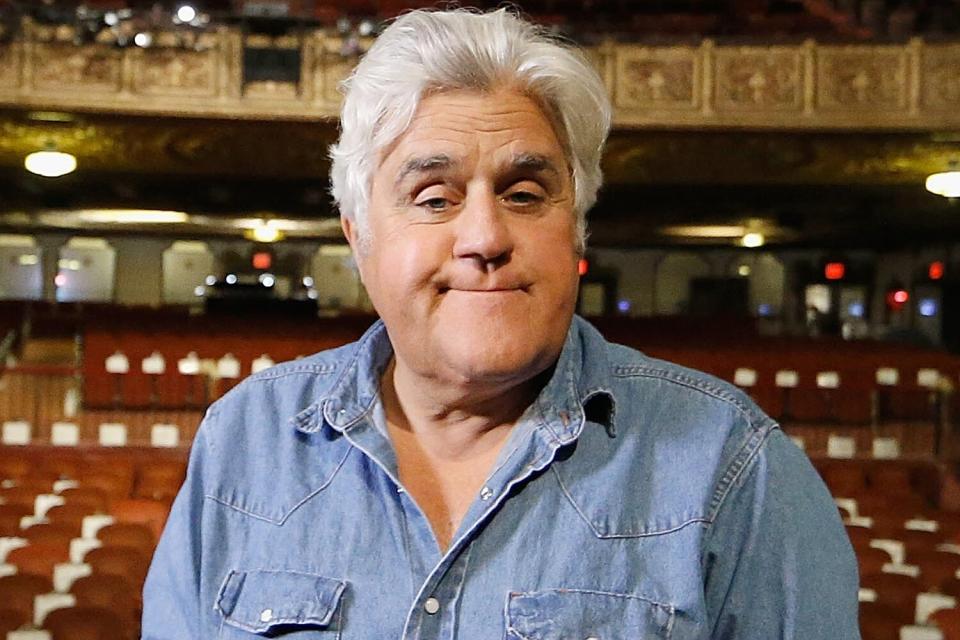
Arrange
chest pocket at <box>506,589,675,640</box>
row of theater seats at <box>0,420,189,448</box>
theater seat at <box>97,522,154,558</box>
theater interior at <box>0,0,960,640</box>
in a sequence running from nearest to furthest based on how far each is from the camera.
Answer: chest pocket at <box>506,589,675,640</box> < theater seat at <box>97,522,154,558</box> < theater interior at <box>0,0,960,640</box> < row of theater seats at <box>0,420,189,448</box>

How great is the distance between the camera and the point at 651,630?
81 cm

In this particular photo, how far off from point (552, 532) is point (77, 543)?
3.40m

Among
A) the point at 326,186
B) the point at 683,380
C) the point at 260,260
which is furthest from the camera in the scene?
the point at 260,260

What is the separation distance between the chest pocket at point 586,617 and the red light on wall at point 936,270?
13.4 metres

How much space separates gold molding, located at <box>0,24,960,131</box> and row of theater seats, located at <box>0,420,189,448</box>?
100 inches

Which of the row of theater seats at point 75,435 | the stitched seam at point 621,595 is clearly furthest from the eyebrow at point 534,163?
the row of theater seats at point 75,435

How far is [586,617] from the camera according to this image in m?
0.81

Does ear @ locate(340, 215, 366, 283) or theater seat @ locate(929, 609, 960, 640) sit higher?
ear @ locate(340, 215, 366, 283)

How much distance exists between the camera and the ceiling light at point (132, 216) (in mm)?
12801

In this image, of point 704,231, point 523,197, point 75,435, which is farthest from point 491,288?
point 704,231

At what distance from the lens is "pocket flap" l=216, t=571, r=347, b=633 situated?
847 mm

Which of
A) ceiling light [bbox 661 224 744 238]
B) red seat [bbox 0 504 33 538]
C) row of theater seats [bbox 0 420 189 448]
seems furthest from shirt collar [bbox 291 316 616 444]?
ceiling light [bbox 661 224 744 238]

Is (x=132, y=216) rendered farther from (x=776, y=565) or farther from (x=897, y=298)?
(x=776, y=565)

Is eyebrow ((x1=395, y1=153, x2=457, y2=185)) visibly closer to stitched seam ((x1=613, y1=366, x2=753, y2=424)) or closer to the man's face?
the man's face
